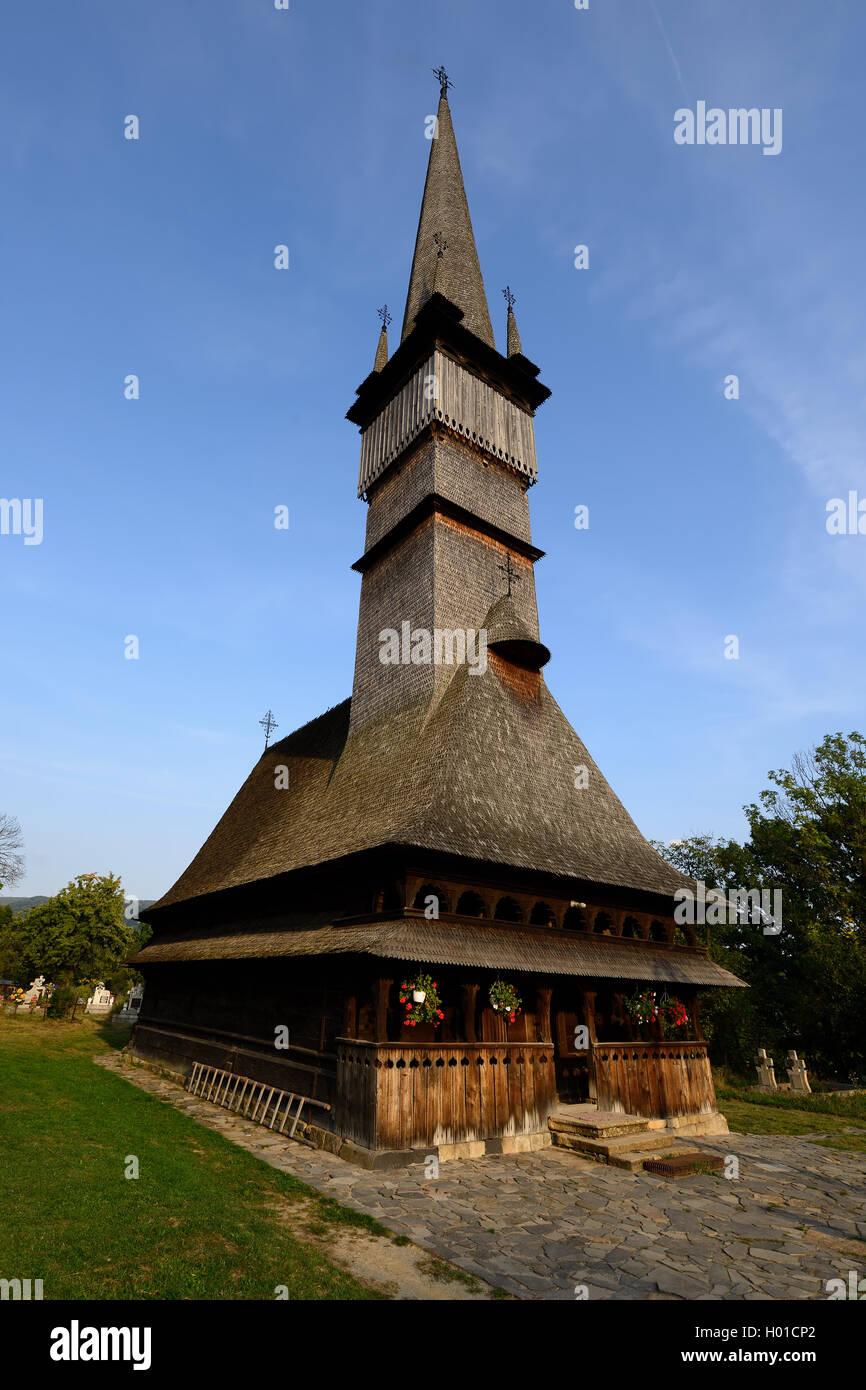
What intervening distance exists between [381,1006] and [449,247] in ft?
85.1

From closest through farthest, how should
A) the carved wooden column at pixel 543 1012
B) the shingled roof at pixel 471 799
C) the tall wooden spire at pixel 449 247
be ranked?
1. the carved wooden column at pixel 543 1012
2. the shingled roof at pixel 471 799
3. the tall wooden spire at pixel 449 247

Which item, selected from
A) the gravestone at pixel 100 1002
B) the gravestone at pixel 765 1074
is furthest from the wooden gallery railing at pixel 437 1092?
the gravestone at pixel 100 1002

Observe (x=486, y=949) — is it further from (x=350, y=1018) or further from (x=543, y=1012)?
(x=350, y=1018)

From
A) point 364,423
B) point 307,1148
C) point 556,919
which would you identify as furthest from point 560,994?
point 364,423

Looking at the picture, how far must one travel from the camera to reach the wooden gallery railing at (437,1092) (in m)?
10.9

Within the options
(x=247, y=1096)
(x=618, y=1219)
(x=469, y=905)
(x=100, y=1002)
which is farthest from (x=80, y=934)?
(x=618, y=1219)

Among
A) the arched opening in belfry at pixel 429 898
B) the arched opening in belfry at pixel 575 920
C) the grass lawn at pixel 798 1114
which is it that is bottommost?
the grass lawn at pixel 798 1114

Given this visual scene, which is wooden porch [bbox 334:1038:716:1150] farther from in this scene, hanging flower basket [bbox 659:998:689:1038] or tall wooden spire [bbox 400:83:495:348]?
tall wooden spire [bbox 400:83:495:348]

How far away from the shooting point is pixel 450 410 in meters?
20.8

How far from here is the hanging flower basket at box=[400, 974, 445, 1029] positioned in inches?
455

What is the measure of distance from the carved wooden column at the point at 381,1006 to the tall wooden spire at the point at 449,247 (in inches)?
813

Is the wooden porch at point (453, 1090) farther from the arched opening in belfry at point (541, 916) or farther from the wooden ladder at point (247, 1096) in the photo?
the arched opening in belfry at point (541, 916)
